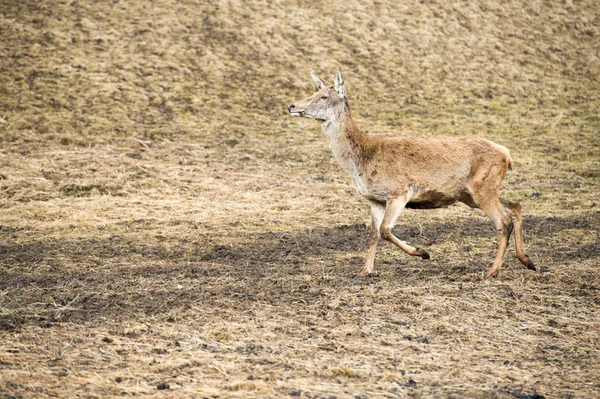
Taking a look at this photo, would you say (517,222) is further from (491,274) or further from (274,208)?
(274,208)

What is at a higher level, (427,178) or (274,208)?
(427,178)

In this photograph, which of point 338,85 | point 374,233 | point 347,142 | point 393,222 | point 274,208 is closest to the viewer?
point 393,222

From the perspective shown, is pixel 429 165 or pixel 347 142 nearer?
pixel 429 165

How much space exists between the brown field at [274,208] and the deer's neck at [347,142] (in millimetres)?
1273

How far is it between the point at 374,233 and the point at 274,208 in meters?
4.09

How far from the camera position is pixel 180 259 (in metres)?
9.87

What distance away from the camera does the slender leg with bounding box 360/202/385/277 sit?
29.6 ft

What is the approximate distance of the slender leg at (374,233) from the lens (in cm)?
902

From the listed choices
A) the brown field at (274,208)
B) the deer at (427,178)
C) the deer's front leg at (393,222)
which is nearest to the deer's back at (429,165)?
the deer at (427,178)

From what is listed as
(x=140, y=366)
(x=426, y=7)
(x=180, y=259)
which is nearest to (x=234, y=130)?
(x=180, y=259)

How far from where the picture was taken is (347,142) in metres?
9.44

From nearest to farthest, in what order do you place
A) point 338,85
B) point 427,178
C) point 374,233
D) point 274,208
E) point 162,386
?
point 162,386 → point 427,178 → point 374,233 → point 338,85 → point 274,208

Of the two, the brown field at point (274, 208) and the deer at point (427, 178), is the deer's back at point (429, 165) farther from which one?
the brown field at point (274, 208)

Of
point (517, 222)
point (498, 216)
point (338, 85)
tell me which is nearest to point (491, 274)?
point (498, 216)
